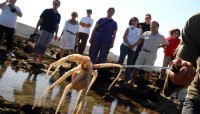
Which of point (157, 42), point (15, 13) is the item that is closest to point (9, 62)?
point (15, 13)

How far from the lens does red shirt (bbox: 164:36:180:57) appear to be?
36.9 ft

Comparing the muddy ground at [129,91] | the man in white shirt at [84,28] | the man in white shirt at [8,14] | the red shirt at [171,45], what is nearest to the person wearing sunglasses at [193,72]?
the muddy ground at [129,91]

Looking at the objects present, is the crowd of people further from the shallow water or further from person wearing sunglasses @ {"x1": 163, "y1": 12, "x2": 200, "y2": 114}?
person wearing sunglasses @ {"x1": 163, "y1": 12, "x2": 200, "y2": 114}

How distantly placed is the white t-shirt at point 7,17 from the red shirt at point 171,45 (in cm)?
481

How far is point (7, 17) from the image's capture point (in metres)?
11.6

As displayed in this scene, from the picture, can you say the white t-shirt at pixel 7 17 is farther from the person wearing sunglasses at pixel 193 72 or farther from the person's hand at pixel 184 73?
the person's hand at pixel 184 73

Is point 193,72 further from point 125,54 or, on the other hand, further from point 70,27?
point 70,27

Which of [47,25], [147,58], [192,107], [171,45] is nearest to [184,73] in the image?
[192,107]

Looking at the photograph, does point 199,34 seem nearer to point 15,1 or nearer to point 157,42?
point 157,42

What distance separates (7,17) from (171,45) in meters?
5.22

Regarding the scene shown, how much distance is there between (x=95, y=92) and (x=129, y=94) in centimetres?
122

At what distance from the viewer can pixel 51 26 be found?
11.5 meters

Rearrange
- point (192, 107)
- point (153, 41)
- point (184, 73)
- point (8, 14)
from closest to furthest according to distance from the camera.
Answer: point (184, 73), point (192, 107), point (153, 41), point (8, 14)

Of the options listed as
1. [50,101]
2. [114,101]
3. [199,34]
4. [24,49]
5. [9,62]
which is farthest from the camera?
[24,49]
